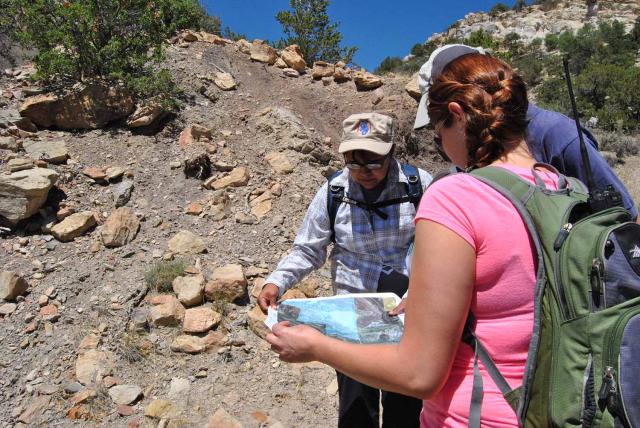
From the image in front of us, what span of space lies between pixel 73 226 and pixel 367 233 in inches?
151

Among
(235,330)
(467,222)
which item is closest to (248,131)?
(235,330)

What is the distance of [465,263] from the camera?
2.85 ft

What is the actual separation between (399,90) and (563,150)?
7.11m

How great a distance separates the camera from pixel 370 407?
2045mm

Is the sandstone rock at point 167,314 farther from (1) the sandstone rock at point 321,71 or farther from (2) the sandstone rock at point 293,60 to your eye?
(2) the sandstone rock at point 293,60

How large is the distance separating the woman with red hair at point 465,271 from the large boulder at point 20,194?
453cm

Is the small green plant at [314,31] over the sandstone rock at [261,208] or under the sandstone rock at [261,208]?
over

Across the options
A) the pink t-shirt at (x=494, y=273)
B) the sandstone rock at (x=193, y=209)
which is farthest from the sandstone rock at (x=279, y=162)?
the pink t-shirt at (x=494, y=273)

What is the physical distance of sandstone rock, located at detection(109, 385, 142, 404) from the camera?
10.7ft

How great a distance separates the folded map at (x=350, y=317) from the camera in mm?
1374

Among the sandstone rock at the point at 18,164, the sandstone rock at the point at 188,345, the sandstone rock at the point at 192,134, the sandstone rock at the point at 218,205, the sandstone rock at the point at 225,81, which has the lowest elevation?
the sandstone rock at the point at 188,345

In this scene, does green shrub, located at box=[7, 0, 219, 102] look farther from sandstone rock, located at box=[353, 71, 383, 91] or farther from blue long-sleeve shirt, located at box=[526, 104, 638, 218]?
blue long-sleeve shirt, located at box=[526, 104, 638, 218]

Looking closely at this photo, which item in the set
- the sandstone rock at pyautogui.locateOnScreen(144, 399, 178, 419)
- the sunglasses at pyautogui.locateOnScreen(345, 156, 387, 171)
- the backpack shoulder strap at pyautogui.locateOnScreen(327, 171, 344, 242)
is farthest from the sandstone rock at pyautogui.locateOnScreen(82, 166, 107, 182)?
the sunglasses at pyautogui.locateOnScreen(345, 156, 387, 171)

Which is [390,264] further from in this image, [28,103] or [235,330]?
[28,103]
